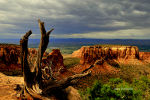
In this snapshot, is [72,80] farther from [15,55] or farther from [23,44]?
[15,55]

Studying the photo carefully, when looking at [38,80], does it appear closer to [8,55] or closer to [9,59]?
[9,59]

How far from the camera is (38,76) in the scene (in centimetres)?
942

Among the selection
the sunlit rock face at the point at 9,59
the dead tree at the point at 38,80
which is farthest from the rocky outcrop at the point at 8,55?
the dead tree at the point at 38,80

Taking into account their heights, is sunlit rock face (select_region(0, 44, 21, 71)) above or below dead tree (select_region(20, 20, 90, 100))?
below

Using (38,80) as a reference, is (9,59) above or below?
below

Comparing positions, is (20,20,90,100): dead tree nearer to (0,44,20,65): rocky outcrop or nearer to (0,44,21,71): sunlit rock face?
(0,44,21,71): sunlit rock face

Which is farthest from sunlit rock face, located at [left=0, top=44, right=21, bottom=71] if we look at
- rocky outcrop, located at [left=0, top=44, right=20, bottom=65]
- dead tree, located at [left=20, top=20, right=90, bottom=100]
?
dead tree, located at [left=20, top=20, right=90, bottom=100]

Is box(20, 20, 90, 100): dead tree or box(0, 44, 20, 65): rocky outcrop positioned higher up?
box(20, 20, 90, 100): dead tree

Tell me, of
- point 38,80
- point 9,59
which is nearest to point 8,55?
point 9,59

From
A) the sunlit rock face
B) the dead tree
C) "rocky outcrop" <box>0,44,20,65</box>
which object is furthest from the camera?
"rocky outcrop" <box>0,44,20,65</box>

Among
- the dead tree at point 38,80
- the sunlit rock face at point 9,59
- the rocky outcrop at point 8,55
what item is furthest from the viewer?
the rocky outcrop at point 8,55

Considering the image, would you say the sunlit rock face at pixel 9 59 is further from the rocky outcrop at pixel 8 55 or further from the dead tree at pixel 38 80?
the dead tree at pixel 38 80

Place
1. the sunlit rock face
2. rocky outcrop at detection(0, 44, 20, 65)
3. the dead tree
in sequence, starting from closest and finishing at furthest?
1. the dead tree
2. the sunlit rock face
3. rocky outcrop at detection(0, 44, 20, 65)

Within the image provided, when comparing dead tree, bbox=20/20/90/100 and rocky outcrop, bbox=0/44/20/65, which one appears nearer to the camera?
dead tree, bbox=20/20/90/100
